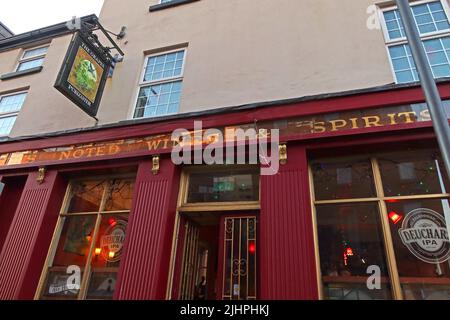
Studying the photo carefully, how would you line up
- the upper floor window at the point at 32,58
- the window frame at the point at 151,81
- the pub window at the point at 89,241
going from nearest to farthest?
the pub window at the point at 89,241, the window frame at the point at 151,81, the upper floor window at the point at 32,58

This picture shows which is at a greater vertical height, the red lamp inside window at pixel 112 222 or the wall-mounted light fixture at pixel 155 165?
the wall-mounted light fixture at pixel 155 165

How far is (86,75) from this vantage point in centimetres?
720

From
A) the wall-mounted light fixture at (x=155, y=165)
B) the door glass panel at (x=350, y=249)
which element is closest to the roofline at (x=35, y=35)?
the wall-mounted light fixture at (x=155, y=165)

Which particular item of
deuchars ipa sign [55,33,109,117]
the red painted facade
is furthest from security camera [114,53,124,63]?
the red painted facade

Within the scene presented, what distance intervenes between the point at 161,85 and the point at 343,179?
490 cm

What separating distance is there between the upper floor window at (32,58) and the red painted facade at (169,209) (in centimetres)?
488

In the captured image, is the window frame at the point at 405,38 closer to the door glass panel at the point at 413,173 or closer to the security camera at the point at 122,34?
the door glass panel at the point at 413,173

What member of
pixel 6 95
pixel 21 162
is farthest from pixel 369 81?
pixel 6 95

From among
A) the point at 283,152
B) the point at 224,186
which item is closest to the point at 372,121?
the point at 283,152

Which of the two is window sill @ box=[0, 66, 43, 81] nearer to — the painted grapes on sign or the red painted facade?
the painted grapes on sign

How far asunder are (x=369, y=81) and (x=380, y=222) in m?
2.64

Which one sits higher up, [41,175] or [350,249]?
[41,175]

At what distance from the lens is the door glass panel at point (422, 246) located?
167 inches

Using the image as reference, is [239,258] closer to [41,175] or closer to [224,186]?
[224,186]
